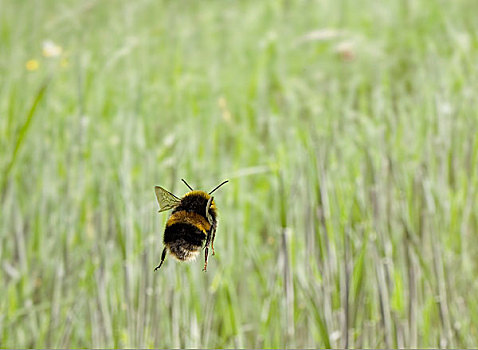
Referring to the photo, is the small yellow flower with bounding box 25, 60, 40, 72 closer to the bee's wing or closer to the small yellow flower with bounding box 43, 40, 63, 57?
the small yellow flower with bounding box 43, 40, 63, 57

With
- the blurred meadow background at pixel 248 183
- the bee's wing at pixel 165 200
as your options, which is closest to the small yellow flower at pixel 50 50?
the blurred meadow background at pixel 248 183

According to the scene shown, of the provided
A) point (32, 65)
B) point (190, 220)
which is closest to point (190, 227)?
point (190, 220)

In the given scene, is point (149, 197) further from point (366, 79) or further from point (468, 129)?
point (366, 79)

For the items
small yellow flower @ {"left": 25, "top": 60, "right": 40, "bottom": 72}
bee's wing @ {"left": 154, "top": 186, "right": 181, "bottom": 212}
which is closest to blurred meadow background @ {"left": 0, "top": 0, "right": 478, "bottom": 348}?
small yellow flower @ {"left": 25, "top": 60, "right": 40, "bottom": 72}

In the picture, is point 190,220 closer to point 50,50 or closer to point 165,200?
point 165,200

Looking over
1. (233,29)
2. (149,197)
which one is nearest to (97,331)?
(149,197)

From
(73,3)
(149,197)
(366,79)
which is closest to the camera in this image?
(149,197)

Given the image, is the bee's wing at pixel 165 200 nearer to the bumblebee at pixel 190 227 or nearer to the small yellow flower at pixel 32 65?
the bumblebee at pixel 190 227
